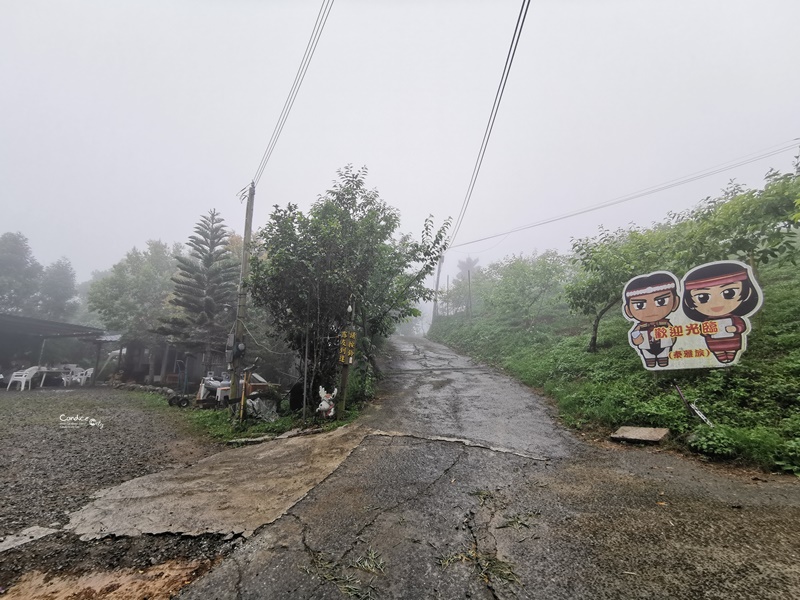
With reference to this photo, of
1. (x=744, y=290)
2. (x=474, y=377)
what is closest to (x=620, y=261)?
(x=744, y=290)

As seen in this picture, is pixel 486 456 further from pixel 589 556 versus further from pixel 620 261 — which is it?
pixel 620 261

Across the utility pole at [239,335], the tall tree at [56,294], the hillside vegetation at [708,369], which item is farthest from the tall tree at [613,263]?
the tall tree at [56,294]

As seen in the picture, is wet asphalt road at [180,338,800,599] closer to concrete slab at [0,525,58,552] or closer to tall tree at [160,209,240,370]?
concrete slab at [0,525,58,552]

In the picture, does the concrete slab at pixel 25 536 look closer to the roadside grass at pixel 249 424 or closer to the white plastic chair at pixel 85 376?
the roadside grass at pixel 249 424

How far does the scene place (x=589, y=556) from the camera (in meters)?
2.59

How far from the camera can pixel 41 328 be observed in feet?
61.2

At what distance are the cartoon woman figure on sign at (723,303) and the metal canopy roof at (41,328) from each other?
2446 cm

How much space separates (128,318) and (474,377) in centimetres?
1988

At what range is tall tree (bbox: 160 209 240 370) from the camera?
52.0 feet

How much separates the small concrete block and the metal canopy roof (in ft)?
76.3

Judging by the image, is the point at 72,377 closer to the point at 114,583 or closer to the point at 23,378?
the point at 23,378

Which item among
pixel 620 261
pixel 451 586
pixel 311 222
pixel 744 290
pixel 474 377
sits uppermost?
pixel 311 222

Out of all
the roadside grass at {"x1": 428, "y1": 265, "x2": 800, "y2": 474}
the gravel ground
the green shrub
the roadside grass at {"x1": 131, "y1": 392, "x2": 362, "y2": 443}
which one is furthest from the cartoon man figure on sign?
the gravel ground

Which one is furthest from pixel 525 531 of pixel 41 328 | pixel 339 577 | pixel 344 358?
pixel 41 328
